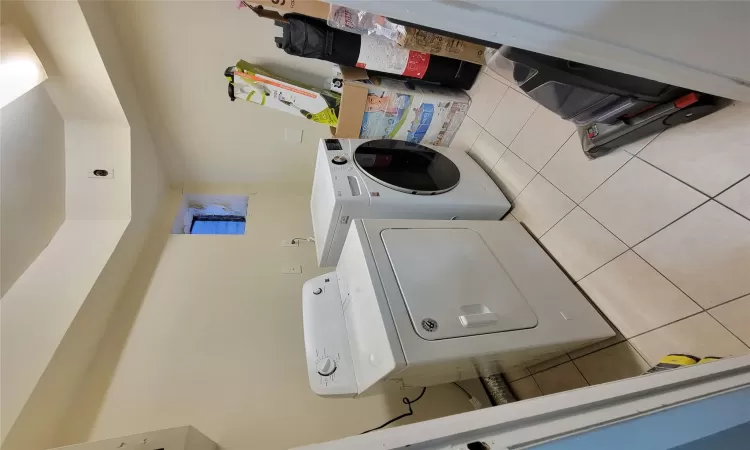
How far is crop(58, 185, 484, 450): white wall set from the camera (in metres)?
1.11

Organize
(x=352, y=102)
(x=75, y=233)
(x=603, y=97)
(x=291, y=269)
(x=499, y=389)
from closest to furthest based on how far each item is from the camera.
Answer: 1. (x=603, y=97)
2. (x=499, y=389)
3. (x=75, y=233)
4. (x=352, y=102)
5. (x=291, y=269)

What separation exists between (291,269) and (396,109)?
0.93 m

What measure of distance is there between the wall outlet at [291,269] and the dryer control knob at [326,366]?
2.30 feet

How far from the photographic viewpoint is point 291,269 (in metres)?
1.66

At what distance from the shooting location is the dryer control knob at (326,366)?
0.99m

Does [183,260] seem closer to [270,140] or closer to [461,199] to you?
[270,140]

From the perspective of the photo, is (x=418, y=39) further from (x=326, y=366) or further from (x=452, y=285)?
(x=326, y=366)

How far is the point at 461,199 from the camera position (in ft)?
4.16

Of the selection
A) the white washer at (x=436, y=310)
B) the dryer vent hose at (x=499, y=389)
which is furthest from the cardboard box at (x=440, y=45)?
the dryer vent hose at (x=499, y=389)

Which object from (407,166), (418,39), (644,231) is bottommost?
(644,231)

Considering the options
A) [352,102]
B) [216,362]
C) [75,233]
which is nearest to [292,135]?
[352,102]

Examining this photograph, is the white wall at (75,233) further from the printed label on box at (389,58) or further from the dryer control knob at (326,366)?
the printed label on box at (389,58)

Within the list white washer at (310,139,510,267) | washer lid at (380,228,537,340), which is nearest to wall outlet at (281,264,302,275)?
white washer at (310,139,510,267)

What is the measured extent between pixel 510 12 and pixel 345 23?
93 centimetres
